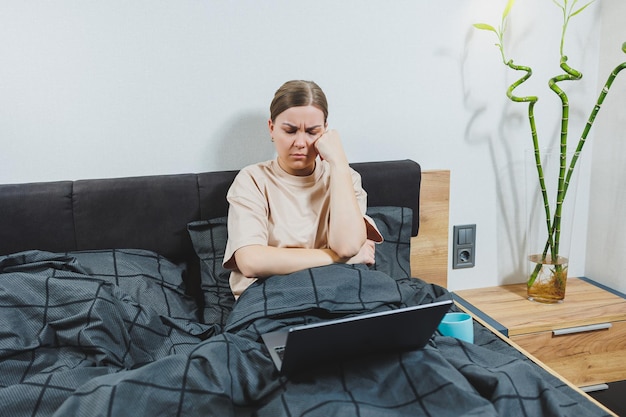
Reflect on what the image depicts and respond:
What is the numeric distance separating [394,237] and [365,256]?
26 centimetres

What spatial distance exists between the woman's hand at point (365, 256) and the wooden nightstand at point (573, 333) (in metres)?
0.54

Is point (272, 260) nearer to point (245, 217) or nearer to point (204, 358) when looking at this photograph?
point (245, 217)

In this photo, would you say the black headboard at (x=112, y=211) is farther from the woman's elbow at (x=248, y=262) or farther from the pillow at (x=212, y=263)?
the woman's elbow at (x=248, y=262)

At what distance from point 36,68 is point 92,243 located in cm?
58

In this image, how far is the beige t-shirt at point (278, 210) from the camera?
1.45 m

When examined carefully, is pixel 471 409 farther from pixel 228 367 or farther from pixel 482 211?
pixel 482 211

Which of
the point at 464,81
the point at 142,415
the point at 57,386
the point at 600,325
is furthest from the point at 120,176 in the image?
the point at 600,325

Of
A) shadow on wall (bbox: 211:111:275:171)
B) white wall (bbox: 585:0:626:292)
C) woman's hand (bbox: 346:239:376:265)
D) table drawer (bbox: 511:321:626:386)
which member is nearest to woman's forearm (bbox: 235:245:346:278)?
woman's hand (bbox: 346:239:376:265)

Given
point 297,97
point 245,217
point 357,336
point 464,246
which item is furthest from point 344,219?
point 464,246

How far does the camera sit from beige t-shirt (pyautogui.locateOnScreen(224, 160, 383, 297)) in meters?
1.45

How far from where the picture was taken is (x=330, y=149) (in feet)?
4.93

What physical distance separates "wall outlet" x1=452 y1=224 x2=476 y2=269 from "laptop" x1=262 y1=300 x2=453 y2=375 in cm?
108

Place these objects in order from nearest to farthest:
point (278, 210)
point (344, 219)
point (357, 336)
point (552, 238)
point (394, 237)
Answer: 1. point (357, 336)
2. point (344, 219)
3. point (278, 210)
4. point (394, 237)
5. point (552, 238)

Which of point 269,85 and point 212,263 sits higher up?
point 269,85
